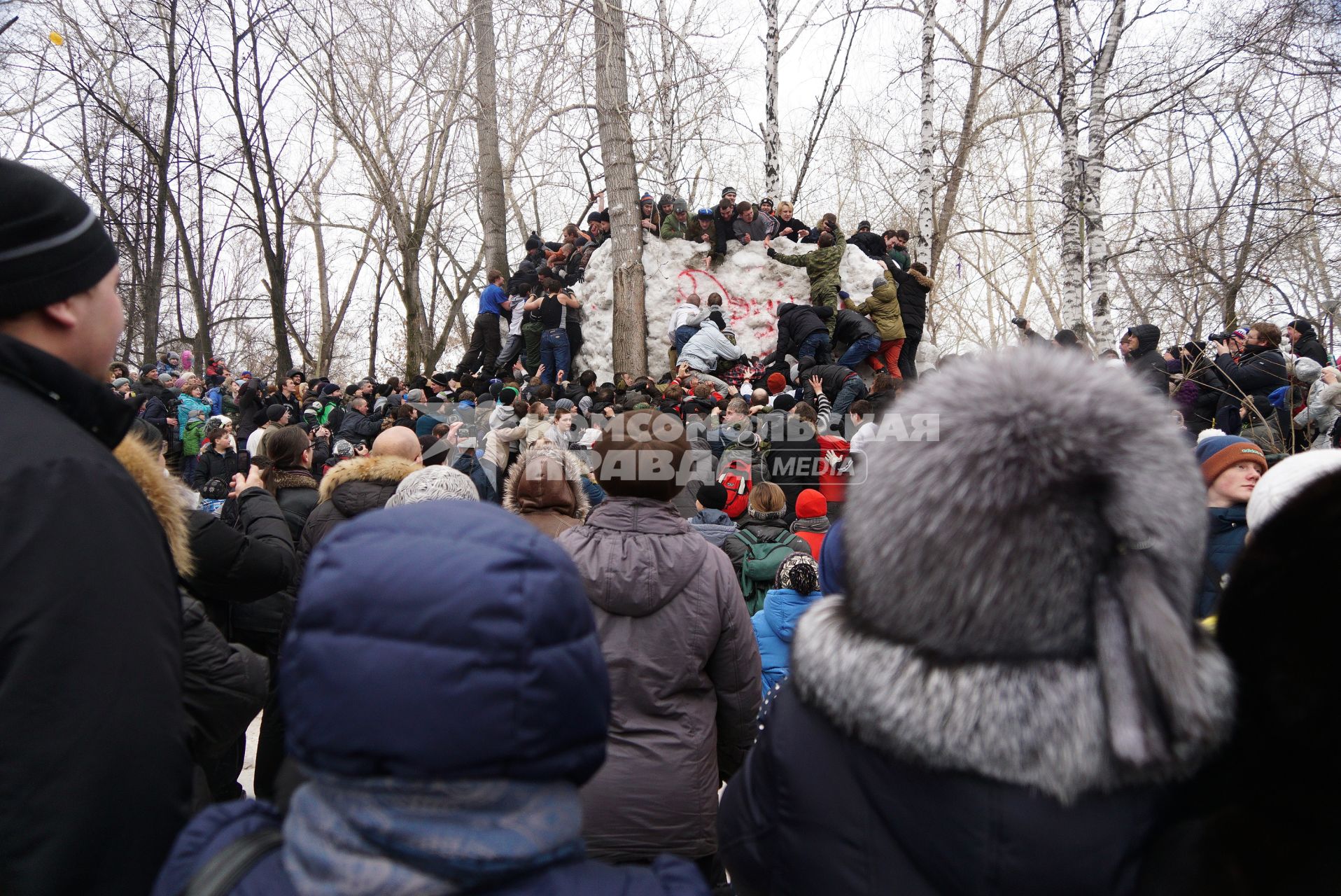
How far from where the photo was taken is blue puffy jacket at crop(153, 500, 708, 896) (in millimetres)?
933

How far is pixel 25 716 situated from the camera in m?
1.18

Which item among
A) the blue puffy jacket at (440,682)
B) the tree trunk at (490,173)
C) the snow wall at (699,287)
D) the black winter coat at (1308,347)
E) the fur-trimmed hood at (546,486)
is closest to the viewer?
the blue puffy jacket at (440,682)

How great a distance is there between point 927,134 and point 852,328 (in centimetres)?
500

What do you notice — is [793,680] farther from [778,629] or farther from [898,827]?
[778,629]

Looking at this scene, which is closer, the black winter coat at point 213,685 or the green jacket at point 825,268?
the black winter coat at point 213,685

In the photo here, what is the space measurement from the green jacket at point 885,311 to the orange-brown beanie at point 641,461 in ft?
35.7

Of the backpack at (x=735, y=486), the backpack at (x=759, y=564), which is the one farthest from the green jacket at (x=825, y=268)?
the backpack at (x=759, y=564)

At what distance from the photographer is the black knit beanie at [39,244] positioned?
1351mm

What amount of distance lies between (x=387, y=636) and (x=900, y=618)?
28.5 inches

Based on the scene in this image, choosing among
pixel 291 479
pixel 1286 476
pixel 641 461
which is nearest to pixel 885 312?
pixel 291 479

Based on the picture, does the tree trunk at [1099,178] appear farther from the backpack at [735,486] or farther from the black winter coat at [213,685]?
the black winter coat at [213,685]

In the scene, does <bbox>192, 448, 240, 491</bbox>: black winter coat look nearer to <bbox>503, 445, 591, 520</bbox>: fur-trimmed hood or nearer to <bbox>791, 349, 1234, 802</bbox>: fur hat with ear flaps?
<bbox>503, 445, 591, 520</bbox>: fur-trimmed hood

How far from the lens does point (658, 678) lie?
2365mm

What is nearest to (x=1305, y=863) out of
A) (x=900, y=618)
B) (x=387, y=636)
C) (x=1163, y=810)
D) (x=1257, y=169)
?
(x=1163, y=810)
